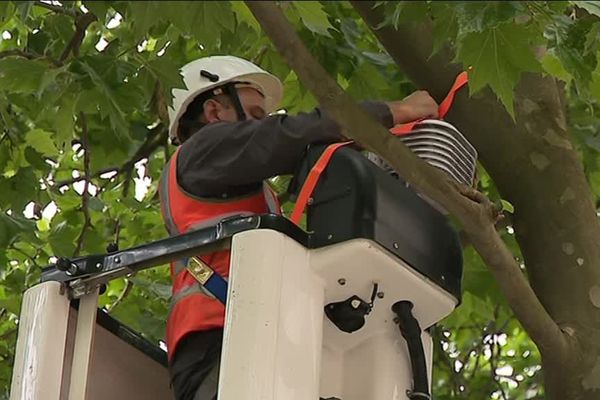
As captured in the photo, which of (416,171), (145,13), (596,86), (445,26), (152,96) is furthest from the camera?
(152,96)

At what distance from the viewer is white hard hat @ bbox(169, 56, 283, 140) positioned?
359 centimetres

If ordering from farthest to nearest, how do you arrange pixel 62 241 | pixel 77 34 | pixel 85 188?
pixel 62 241 < pixel 85 188 < pixel 77 34

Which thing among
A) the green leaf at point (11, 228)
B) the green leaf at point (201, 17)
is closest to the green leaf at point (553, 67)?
the green leaf at point (201, 17)

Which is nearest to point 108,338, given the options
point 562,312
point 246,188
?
point 246,188

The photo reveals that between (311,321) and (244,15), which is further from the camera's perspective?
(244,15)

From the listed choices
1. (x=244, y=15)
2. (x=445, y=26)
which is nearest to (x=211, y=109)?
(x=244, y=15)

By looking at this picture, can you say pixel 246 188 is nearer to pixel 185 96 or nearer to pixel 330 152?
pixel 330 152

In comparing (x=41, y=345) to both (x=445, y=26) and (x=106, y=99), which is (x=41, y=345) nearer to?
(x=106, y=99)

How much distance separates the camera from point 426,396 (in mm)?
2750

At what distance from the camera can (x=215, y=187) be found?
119 inches

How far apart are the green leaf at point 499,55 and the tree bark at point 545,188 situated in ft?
1.83

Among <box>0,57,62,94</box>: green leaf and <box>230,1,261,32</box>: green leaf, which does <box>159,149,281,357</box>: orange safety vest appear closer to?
<box>230,1,261,32</box>: green leaf

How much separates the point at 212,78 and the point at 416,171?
129 centimetres

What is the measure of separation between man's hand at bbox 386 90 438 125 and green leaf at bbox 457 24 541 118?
37 centimetres
